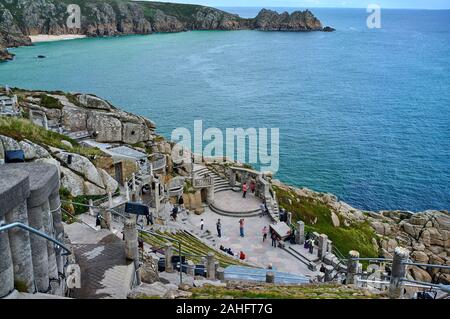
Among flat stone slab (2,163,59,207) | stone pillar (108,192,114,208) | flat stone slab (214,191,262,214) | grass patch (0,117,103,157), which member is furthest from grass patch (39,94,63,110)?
flat stone slab (2,163,59,207)

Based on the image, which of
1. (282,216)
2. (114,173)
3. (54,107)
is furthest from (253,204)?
(54,107)

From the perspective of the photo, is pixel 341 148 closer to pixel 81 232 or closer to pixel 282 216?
pixel 282 216

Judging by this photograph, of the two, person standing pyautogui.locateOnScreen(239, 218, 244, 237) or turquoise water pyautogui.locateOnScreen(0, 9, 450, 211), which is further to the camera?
turquoise water pyautogui.locateOnScreen(0, 9, 450, 211)

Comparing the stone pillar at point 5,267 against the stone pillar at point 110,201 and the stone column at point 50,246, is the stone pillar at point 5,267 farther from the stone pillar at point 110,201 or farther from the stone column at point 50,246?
the stone pillar at point 110,201

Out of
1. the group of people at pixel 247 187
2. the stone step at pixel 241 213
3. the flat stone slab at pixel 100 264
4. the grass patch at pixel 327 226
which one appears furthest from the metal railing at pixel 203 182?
the flat stone slab at pixel 100 264

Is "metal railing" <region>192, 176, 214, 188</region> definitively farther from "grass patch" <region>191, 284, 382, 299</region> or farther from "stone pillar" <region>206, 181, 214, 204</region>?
"grass patch" <region>191, 284, 382, 299</region>
